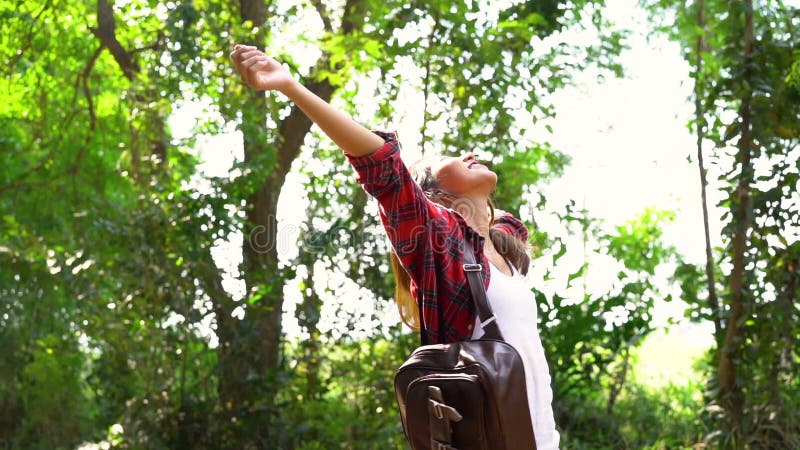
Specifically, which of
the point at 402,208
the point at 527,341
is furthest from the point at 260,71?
the point at 527,341

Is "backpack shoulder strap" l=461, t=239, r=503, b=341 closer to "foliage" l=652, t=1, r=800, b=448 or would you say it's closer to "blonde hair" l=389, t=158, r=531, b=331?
"blonde hair" l=389, t=158, r=531, b=331

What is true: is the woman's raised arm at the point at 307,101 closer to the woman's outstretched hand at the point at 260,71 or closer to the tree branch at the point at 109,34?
the woman's outstretched hand at the point at 260,71

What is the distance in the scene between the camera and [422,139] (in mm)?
4629

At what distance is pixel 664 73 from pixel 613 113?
2.00 ft

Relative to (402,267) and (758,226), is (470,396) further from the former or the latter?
(758,226)

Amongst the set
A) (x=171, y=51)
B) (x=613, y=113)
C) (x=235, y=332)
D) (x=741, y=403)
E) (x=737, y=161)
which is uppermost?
(x=613, y=113)

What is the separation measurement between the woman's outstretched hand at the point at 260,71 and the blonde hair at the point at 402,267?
52 centimetres

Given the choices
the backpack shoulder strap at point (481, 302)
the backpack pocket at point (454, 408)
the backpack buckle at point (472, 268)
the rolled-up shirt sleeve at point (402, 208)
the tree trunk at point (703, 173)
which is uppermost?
the tree trunk at point (703, 173)

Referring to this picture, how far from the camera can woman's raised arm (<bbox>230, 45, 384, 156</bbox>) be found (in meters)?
1.62

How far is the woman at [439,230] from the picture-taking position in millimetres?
1661

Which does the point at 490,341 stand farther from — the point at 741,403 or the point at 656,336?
the point at 656,336

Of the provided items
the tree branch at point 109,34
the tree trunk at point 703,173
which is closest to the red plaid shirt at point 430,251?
the tree trunk at point 703,173

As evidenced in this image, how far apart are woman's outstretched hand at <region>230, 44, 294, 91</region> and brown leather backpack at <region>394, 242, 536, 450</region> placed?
542mm

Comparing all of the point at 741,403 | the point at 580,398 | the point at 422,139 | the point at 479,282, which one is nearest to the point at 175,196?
the point at 422,139
